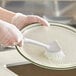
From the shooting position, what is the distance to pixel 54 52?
2.18ft

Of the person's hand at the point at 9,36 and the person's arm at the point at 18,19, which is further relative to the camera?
the person's arm at the point at 18,19

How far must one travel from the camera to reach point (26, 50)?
63 centimetres

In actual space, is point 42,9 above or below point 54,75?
above

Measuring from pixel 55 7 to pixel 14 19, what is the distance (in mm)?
594

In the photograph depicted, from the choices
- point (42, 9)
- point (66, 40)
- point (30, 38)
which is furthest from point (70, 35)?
point (42, 9)

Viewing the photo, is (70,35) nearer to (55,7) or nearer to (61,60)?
(61,60)

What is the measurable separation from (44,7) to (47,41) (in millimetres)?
641

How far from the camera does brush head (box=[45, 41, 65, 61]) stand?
25.2 inches

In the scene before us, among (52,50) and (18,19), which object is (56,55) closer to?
(52,50)

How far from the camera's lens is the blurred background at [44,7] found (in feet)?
4.17

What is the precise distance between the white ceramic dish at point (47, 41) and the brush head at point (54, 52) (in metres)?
0.01

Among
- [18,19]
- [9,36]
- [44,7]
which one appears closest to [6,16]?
[18,19]

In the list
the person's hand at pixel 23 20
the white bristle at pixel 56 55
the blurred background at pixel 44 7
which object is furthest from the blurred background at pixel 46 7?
the white bristle at pixel 56 55

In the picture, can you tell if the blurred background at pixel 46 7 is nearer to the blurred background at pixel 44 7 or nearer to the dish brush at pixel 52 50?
the blurred background at pixel 44 7
